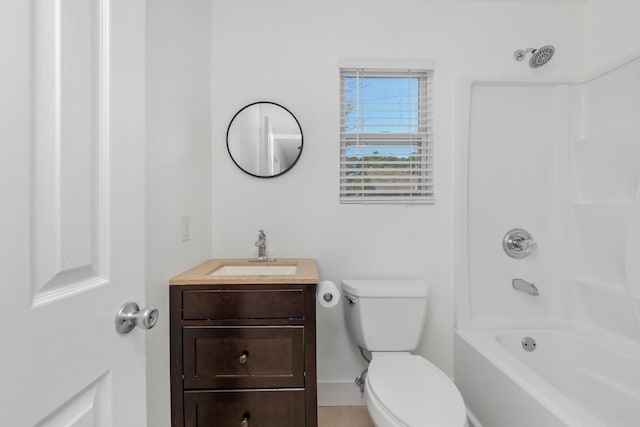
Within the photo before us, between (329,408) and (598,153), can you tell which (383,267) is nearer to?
(329,408)

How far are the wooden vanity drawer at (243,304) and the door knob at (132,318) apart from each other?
64 centimetres

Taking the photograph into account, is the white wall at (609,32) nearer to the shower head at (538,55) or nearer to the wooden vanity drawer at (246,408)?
the shower head at (538,55)

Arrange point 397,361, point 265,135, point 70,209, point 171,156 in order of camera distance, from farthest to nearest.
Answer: point 265,135
point 397,361
point 171,156
point 70,209

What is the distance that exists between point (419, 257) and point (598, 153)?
44.8 inches

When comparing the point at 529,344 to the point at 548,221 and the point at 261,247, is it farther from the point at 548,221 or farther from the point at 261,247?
the point at 261,247

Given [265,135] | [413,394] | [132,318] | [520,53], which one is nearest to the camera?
[132,318]

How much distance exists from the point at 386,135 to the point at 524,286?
1.21 m

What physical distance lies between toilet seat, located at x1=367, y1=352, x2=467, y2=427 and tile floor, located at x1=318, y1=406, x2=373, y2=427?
0.44m

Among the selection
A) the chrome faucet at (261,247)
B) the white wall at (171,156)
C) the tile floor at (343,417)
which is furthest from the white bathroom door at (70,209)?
the tile floor at (343,417)

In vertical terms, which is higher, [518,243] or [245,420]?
[518,243]

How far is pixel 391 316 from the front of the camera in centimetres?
156

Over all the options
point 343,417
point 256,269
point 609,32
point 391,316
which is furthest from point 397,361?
point 609,32

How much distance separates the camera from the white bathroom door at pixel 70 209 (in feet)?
1.32

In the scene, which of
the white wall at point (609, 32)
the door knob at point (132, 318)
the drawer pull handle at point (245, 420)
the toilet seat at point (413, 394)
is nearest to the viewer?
the door knob at point (132, 318)
